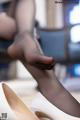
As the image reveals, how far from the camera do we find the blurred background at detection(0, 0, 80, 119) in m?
0.47

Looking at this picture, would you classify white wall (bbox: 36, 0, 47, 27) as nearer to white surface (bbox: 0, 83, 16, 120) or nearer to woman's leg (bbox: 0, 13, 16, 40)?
woman's leg (bbox: 0, 13, 16, 40)

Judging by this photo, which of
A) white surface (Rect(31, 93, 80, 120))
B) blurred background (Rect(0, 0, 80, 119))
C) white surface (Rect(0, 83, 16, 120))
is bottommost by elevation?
white surface (Rect(31, 93, 80, 120))

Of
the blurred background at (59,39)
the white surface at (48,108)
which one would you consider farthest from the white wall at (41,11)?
the white surface at (48,108)

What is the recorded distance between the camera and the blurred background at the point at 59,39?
469mm

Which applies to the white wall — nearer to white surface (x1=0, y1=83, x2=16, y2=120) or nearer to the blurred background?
the blurred background

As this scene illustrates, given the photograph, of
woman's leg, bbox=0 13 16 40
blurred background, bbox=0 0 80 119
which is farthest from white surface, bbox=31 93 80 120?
woman's leg, bbox=0 13 16 40

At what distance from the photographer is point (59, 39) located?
0.48 meters

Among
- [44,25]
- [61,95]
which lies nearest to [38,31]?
[44,25]

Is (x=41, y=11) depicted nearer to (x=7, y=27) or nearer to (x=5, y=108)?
(x=7, y=27)

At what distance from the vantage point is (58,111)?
1.46ft

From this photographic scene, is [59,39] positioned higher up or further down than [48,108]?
higher up

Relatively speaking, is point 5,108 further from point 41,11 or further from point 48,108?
point 41,11

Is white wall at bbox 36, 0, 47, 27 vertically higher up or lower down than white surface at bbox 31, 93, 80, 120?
higher up

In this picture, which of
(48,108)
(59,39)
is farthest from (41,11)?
(48,108)
